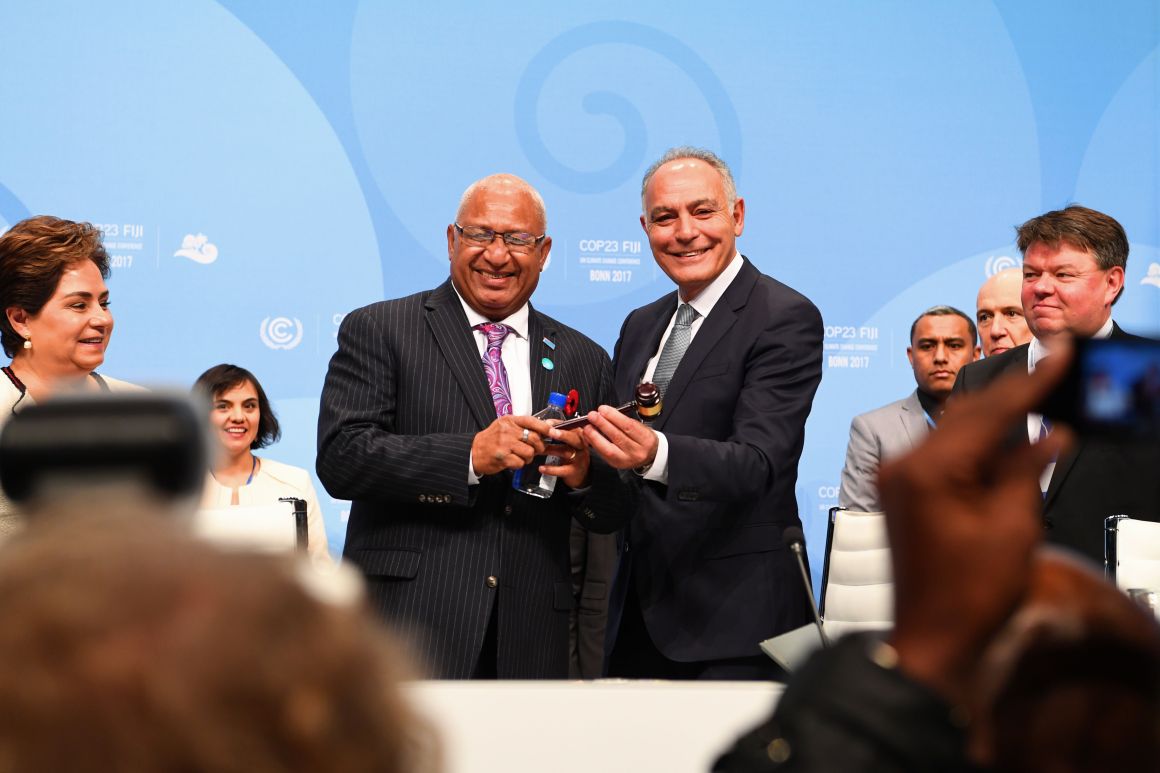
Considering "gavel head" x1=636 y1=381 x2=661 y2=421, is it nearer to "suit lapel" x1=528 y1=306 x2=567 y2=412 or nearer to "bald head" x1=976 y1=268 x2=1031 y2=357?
"suit lapel" x1=528 y1=306 x2=567 y2=412

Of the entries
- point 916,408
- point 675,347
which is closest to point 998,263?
point 916,408

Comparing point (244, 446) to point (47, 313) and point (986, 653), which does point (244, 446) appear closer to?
point (47, 313)

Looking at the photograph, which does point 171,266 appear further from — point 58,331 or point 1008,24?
point 1008,24

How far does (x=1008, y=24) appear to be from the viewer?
5695 millimetres

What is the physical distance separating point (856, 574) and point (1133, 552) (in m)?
0.98

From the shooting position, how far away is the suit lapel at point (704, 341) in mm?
3275

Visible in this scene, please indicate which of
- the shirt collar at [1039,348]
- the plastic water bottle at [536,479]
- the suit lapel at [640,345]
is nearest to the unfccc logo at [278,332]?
the suit lapel at [640,345]

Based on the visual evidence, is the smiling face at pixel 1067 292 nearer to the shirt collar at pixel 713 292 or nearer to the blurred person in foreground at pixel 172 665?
the shirt collar at pixel 713 292

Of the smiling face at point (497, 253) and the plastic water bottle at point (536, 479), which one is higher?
the smiling face at point (497, 253)

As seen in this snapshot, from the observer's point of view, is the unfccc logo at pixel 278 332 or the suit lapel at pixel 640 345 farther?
the unfccc logo at pixel 278 332

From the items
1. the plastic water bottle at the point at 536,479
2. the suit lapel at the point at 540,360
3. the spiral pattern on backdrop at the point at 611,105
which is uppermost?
the spiral pattern on backdrop at the point at 611,105

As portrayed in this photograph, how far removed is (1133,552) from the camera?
299cm

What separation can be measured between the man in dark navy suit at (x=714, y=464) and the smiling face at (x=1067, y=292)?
0.69 metres

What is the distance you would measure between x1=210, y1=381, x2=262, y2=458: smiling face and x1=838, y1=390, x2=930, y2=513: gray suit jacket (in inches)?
91.8
